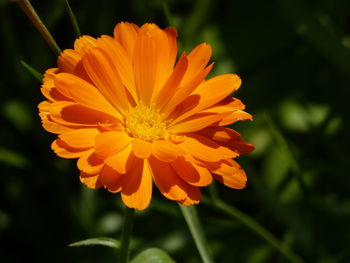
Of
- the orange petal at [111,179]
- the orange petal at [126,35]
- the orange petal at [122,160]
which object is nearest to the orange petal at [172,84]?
the orange petal at [126,35]

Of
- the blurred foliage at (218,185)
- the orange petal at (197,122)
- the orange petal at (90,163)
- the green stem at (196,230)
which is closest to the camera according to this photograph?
the orange petal at (90,163)

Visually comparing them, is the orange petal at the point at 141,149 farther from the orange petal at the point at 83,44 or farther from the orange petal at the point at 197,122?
the orange petal at the point at 83,44

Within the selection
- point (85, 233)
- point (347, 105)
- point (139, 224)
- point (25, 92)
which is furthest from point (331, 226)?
point (25, 92)

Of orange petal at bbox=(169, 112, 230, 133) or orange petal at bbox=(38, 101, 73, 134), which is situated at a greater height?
orange petal at bbox=(169, 112, 230, 133)

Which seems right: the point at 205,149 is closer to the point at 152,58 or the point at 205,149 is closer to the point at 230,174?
the point at 230,174

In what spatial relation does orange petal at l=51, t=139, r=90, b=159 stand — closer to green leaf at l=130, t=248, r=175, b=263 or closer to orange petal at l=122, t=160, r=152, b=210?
orange petal at l=122, t=160, r=152, b=210

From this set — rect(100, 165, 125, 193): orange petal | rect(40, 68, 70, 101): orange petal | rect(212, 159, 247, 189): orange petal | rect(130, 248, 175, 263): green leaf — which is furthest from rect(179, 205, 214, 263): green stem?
rect(40, 68, 70, 101): orange petal

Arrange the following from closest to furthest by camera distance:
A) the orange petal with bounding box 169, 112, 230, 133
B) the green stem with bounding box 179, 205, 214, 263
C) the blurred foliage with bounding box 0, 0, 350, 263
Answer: the orange petal with bounding box 169, 112, 230, 133, the green stem with bounding box 179, 205, 214, 263, the blurred foliage with bounding box 0, 0, 350, 263

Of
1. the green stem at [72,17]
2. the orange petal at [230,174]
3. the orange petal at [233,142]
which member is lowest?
the orange petal at [230,174]
